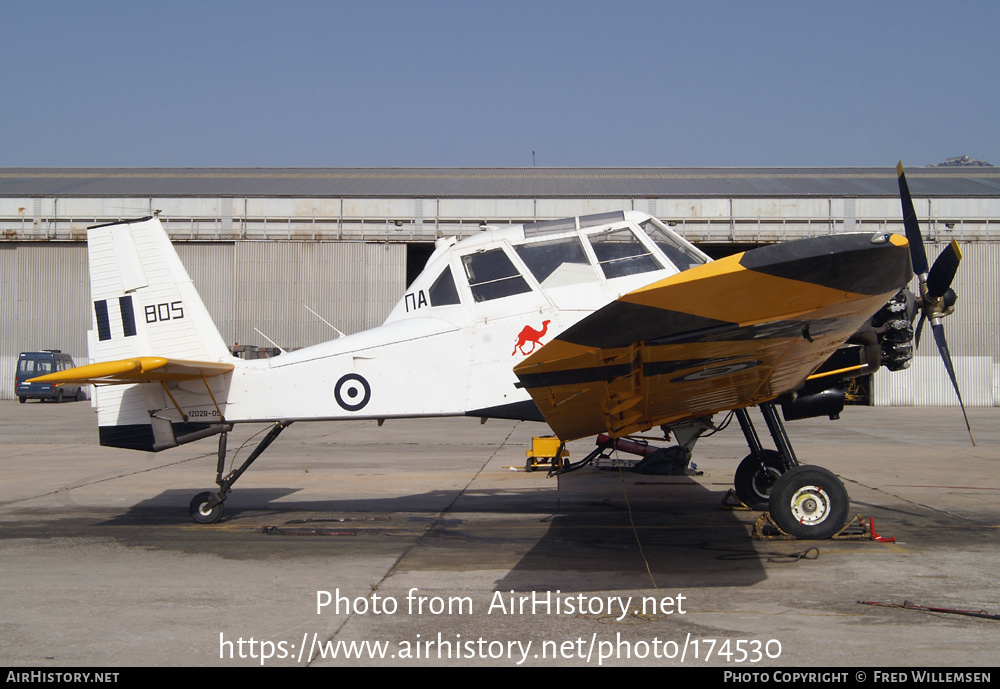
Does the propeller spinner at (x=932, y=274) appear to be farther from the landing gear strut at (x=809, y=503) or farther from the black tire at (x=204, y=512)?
the black tire at (x=204, y=512)

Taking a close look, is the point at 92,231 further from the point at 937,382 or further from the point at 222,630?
the point at 937,382

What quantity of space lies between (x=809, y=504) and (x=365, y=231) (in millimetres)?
31402

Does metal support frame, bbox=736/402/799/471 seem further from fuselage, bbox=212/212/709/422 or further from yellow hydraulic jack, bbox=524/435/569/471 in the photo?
yellow hydraulic jack, bbox=524/435/569/471

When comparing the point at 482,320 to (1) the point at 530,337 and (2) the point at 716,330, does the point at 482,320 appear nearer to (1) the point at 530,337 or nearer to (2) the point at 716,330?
(1) the point at 530,337

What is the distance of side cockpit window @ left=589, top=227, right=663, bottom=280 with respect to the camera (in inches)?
288

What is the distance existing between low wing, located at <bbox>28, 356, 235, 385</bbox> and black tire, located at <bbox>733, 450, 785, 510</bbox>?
659 centimetres

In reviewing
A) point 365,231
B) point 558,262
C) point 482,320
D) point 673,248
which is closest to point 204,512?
point 482,320

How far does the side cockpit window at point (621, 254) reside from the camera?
24.0 ft

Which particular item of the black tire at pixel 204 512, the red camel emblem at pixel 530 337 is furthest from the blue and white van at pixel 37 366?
the red camel emblem at pixel 530 337

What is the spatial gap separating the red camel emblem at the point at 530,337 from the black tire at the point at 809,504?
2.91 m

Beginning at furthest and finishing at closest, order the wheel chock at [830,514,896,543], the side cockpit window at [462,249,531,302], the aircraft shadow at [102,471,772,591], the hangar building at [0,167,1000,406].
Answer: the hangar building at [0,167,1000,406] → the wheel chock at [830,514,896,543] → the side cockpit window at [462,249,531,302] → the aircraft shadow at [102,471,772,591]

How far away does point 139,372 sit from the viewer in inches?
305

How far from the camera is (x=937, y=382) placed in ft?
115

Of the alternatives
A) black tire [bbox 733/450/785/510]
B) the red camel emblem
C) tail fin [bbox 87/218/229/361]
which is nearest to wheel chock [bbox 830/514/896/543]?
black tire [bbox 733/450/785/510]
